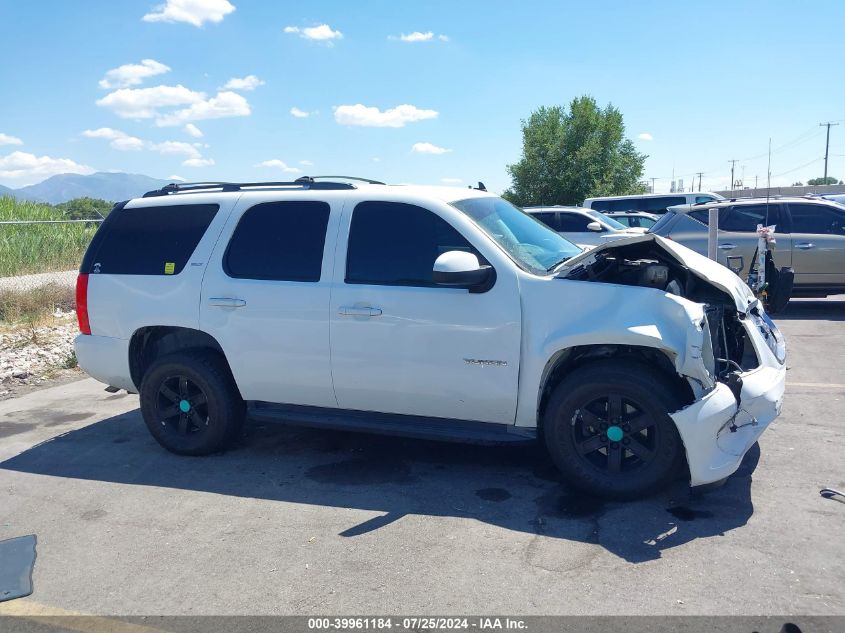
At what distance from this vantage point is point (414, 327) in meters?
4.81

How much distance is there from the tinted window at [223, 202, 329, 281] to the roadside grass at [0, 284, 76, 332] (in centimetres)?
676

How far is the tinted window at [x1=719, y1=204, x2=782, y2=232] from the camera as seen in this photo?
11.7m

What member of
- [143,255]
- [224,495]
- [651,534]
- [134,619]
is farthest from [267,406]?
[651,534]

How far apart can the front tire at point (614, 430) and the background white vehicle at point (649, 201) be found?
1898cm

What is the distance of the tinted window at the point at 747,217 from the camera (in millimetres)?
11656

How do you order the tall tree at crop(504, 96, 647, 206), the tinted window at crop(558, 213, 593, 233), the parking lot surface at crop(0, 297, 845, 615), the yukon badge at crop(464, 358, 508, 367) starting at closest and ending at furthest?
1. the parking lot surface at crop(0, 297, 845, 615)
2. the yukon badge at crop(464, 358, 508, 367)
3. the tinted window at crop(558, 213, 593, 233)
4. the tall tree at crop(504, 96, 647, 206)

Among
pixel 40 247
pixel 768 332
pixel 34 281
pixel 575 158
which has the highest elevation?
pixel 575 158

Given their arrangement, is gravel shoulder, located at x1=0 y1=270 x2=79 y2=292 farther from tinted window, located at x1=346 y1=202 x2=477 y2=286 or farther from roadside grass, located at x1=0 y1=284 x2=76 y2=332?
tinted window, located at x1=346 y1=202 x2=477 y2=286

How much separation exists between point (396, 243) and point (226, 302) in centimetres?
137

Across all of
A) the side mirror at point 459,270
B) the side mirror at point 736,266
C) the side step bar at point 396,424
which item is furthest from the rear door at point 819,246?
the side mirror at point 459,270

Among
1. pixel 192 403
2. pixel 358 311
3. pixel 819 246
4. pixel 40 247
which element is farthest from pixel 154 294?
pixel 40 247

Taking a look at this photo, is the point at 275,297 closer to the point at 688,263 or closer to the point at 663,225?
the point at 688,263

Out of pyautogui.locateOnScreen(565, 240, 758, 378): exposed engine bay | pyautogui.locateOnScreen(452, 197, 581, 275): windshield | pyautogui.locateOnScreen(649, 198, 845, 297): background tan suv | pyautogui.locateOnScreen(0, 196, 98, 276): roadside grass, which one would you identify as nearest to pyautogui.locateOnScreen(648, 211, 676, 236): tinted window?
pyautogui.locateOnScreen(649, 198, 845, 297): background tan suv

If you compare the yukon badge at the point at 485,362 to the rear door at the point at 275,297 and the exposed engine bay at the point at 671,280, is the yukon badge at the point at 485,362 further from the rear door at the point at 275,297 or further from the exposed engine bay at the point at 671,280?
the rear door at the point at 275,297
